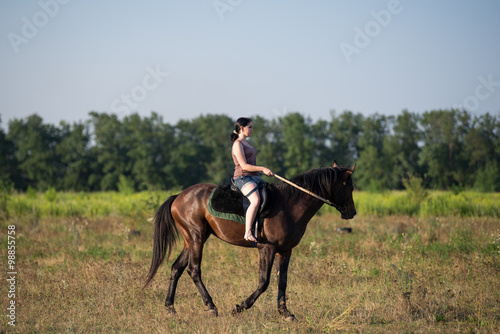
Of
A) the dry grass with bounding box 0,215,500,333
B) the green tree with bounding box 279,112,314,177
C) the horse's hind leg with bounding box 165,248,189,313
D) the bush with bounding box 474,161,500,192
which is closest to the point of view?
the dry grass with bounding box 0,215,500,333

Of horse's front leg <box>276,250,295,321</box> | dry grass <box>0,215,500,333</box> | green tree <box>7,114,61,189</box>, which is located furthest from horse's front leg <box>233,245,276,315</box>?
green tree <box>7,114,61,189</box>

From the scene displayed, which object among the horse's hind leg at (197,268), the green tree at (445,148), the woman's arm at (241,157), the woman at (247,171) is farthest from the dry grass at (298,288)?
the green tree at (445,148)

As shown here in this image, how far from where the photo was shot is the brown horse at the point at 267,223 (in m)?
5.76

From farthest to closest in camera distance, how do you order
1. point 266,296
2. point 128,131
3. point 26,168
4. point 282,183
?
1. point 128,131
2. point 26,168
3. point 266,296
4. point 282,183

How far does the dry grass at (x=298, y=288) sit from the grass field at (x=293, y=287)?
2 cm

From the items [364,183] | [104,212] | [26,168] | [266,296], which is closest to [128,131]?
[26,168]

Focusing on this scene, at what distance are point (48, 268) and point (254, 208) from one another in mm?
5536

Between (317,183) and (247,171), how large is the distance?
0.98m

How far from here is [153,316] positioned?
6059mm

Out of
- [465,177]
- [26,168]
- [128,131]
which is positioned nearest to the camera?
[465,177]

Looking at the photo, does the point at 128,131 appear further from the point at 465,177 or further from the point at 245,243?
the point at 245,243

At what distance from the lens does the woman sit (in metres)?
5.72

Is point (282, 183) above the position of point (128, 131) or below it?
below

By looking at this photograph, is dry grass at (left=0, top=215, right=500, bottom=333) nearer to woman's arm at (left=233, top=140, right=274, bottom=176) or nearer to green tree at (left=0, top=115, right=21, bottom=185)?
woman's arm at (left=233, top=140, right=274, bottom=176)
